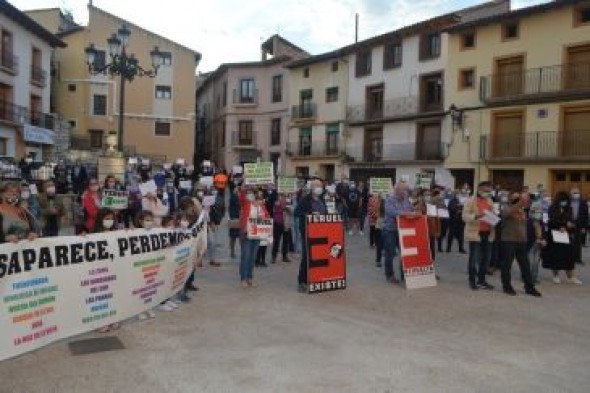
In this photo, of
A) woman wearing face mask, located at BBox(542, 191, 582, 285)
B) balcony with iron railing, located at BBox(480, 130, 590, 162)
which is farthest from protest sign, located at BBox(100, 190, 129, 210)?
balcony with iron railing, located at BBox(480, 130, 590, 162)

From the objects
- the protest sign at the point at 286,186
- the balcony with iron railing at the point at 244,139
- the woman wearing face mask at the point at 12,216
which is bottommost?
the woman wearing face mask at the point at 12,216

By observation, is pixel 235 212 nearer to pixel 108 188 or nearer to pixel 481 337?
pixel 108 188

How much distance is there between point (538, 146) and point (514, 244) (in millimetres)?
20531

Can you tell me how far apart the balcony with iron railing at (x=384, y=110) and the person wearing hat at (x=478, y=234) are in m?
25.4

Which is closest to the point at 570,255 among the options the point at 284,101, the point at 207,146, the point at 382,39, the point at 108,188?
the point at 108,188

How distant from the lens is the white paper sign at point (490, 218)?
31.8 ft

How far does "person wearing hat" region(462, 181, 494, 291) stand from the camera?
9789 millimetres

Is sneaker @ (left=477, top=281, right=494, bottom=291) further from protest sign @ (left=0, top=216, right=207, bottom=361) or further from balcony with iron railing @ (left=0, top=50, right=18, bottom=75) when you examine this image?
balcony with iron railing @ (left=0, top=50, right=18, bottom=75)

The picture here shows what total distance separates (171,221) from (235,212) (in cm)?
466

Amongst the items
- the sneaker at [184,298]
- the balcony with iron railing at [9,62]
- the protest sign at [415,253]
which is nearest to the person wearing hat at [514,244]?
the protest sign at [415,253]

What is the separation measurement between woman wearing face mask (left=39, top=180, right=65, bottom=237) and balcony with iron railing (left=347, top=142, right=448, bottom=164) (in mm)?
Answer: 25096

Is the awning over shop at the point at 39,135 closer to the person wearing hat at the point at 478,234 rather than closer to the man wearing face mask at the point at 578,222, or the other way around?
the man wearing face mask at the point at 578,222

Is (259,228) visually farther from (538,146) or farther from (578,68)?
(578,68)

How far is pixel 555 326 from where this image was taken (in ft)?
24.9
